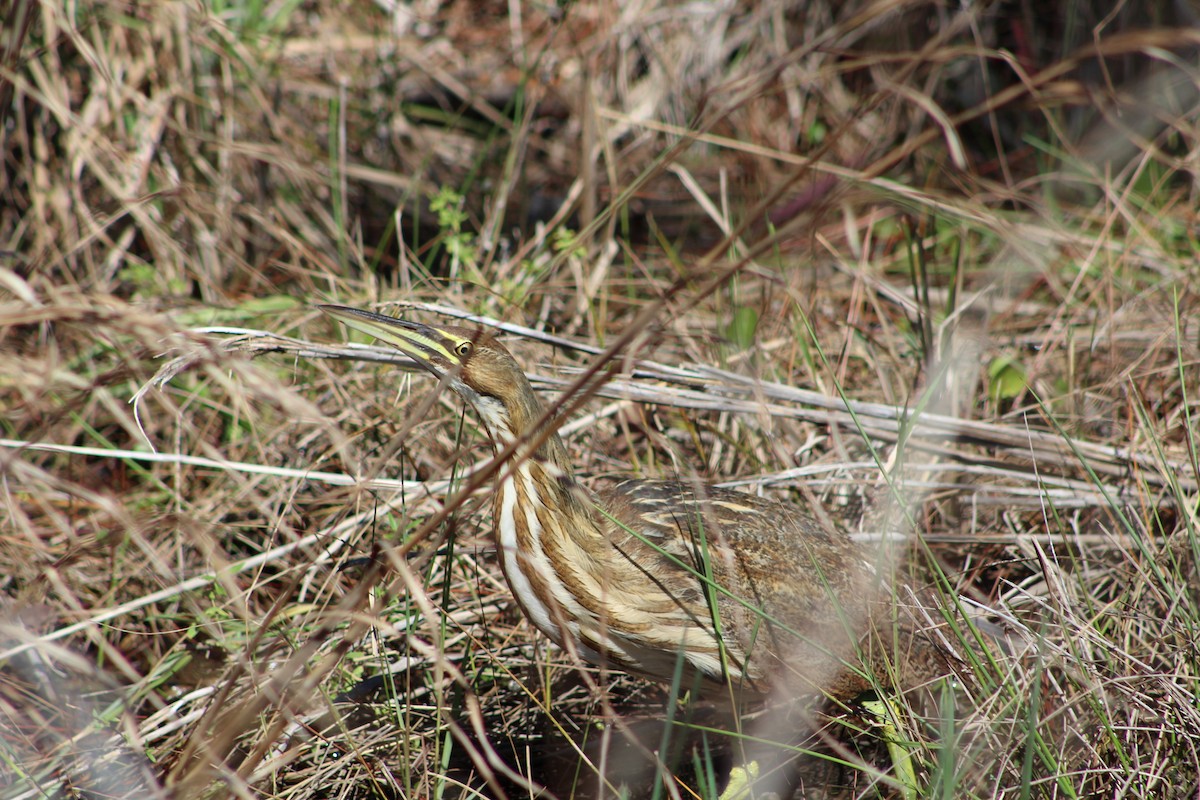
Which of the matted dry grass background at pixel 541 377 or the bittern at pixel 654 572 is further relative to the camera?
the bittern at pixel 654 572

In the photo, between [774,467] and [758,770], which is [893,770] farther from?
[774,467]

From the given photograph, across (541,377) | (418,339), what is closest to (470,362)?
(418,339)

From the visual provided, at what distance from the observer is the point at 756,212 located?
1.20 meters

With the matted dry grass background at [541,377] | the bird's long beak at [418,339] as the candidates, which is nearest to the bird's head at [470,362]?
the bird's long beak at [418,339]

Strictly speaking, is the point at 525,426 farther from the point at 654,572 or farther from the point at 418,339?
the point at 654,572

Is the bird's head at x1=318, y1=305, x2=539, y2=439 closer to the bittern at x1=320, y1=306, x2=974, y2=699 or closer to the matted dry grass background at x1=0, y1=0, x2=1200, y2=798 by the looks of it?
the bittern at x1=320, y1=306, x2=974, y2=699

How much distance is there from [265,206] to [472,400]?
1.83 meters

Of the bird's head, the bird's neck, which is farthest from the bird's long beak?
the bird's neck

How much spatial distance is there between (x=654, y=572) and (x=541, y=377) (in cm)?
57

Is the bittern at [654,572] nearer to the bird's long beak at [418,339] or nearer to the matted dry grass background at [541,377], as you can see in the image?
the bird's long beak at [418,339]

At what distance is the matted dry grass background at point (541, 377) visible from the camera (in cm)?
180

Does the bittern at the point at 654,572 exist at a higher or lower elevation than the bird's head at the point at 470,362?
lower

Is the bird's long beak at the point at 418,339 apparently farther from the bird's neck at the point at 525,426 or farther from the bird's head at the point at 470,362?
the bird's neck at the point at 525,426

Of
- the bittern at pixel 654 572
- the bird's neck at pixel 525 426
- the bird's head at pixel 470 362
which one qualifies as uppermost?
the bird's head at pixel 470 362
